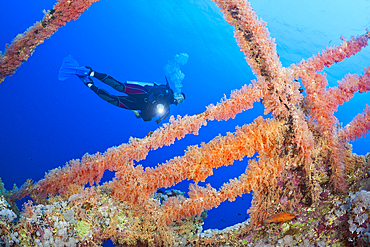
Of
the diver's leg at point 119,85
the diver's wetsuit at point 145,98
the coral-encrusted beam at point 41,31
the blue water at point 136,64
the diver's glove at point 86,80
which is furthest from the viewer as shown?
the blue water at point 136,64

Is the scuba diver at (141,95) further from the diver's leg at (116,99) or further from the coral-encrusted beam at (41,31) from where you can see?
the coral-encrusted beam at (41,31)

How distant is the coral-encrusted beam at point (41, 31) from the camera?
2.43 meters

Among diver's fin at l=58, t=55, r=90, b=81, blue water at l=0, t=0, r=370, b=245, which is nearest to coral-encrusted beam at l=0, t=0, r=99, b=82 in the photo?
diver's fin at l=58, t=55, r=90, b=81

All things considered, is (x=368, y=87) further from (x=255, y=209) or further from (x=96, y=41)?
(x=96, y=41)

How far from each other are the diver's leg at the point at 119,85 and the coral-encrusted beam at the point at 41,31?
145 inches

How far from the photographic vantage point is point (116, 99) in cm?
738

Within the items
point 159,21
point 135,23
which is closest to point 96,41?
point 135,23

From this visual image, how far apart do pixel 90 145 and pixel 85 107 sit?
355 inches

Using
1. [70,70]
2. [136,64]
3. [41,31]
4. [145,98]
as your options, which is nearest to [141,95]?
[145,98]

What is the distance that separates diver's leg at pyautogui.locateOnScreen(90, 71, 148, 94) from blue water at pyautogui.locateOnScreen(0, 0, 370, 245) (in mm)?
20869

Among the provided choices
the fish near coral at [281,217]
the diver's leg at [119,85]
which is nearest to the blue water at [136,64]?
the diver's leg at [119,85]

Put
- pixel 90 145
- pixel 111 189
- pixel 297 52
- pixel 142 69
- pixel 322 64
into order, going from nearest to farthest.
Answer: pixel 322 64 → pixel 111 189 → pixel 297 52 → pixel 90 145 → pixel 142 69

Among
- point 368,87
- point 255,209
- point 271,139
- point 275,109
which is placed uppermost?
point 368,87

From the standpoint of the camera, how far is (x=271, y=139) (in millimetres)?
2086
